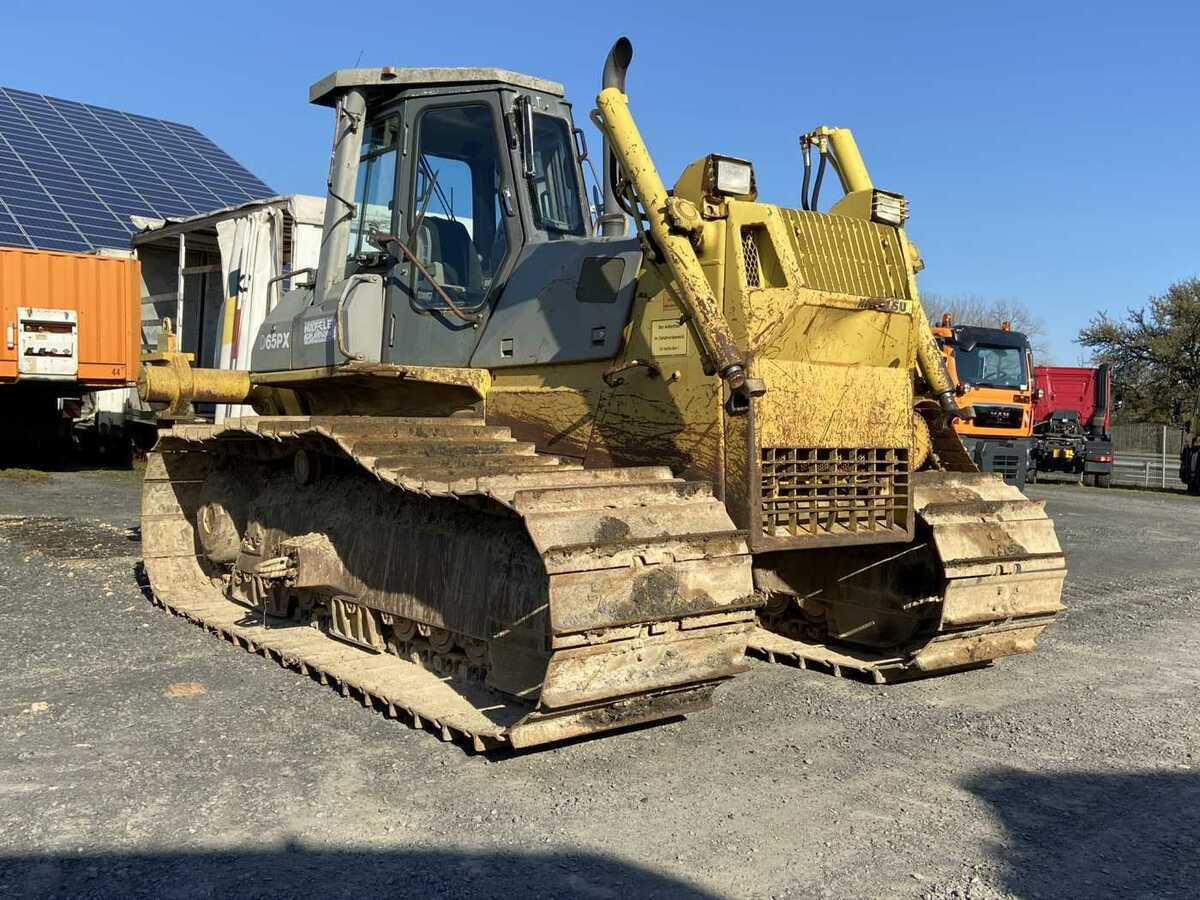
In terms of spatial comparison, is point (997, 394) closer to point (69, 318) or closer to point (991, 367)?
point (991, 367)

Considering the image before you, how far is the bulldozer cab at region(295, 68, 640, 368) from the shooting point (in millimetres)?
6027

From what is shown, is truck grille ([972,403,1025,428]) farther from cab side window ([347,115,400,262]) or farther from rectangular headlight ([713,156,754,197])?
rectangular headlight ([713,156,754,197])

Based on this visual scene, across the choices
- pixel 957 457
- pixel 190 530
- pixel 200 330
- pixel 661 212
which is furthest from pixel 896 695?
pixel 200 330

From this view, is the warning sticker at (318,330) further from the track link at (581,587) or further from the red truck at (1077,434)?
the red truck at (1077,434)

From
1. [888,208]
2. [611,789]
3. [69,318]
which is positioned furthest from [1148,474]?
[611,789]

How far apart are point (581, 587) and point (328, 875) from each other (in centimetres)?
132

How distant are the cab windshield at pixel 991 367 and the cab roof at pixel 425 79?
15.4 metres

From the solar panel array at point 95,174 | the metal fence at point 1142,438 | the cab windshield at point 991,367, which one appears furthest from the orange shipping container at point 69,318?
the metal fence at point 1142,438

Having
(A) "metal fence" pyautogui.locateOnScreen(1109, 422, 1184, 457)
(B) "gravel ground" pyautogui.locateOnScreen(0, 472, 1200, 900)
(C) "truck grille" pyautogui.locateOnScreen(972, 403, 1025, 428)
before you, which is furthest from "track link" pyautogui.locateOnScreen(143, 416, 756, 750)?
(A) "metal fence" pyautogui.locateOnScreen(1109, 422, 1184, 457)

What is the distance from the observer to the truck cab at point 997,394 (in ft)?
65.5

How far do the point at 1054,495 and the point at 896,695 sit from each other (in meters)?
16.6

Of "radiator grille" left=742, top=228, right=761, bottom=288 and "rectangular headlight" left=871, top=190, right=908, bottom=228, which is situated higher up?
"rectangular headlight" left=871, top=190, right=908, bottom=228

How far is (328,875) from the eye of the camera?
346cm

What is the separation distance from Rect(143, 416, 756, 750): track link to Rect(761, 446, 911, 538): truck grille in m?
0.38
